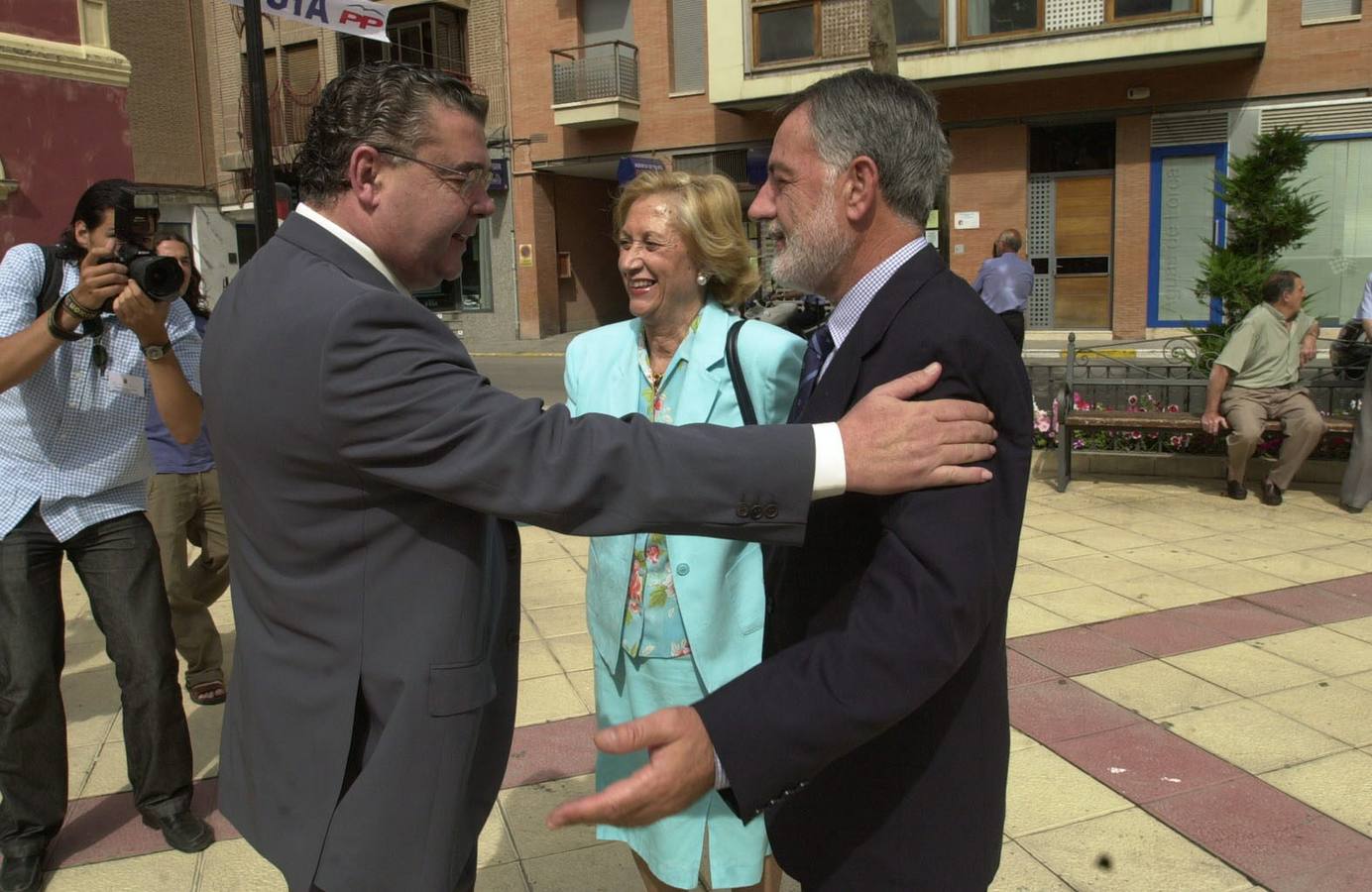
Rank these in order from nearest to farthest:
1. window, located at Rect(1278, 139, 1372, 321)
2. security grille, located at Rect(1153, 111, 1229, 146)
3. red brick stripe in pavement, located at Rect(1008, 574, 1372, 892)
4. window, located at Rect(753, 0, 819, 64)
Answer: red brick stripe in pavement, located at Rect(1008, 574, 1372, 892) < window, located at Rect(1278, 139, 1372, 321) < security grille, located at Rect(1153, 111, 1229, 146) < window, located at Rect(753, 0, 819, 64)

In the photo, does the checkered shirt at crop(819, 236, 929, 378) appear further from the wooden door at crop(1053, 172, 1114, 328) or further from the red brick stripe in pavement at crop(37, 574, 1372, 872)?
the wooden door at crop(1053, 172, 1114, 328)

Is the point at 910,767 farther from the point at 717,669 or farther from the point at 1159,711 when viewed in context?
the point at 1159,711

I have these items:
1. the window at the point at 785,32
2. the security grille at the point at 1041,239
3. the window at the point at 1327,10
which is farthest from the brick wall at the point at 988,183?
the window at the point at 1327,10

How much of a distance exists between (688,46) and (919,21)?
561cm

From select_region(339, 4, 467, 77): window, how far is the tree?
20.1m

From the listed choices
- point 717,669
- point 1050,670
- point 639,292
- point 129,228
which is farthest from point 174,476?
point 1050,670

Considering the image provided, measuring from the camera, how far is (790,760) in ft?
4.93

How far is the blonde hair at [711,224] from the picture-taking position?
317 cm

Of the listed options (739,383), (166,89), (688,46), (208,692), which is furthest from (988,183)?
(166,89)

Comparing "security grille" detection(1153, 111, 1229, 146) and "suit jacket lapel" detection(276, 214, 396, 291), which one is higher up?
"security grille" detection(1153, 111, 1229, 146)

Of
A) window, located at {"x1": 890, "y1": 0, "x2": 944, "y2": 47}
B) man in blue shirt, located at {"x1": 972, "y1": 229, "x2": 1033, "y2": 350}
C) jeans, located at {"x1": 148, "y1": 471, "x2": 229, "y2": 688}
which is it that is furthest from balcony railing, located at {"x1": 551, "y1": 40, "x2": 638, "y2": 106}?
jeans, located at {"x1": 148, "y1": 471, "x2": 229, "y2": 688}

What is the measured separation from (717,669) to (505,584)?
0.99 meters

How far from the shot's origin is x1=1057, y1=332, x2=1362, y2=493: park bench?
812cm

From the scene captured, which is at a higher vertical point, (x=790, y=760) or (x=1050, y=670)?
(x=790, y=760)
